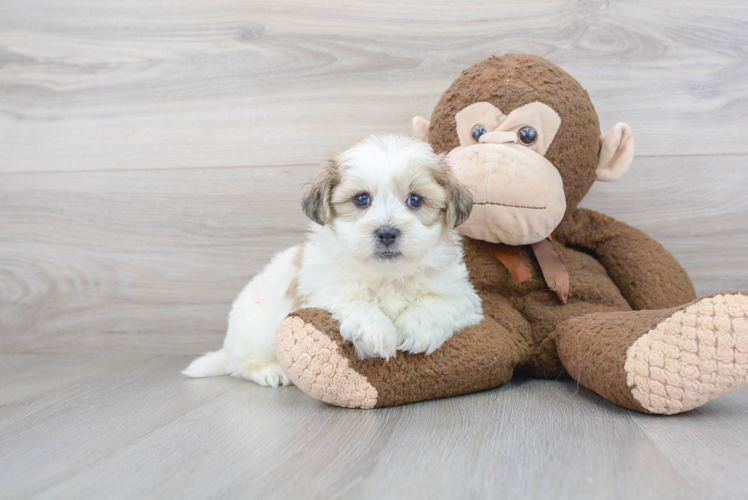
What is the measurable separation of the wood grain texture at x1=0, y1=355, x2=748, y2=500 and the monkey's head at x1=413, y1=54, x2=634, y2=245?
1.60ft

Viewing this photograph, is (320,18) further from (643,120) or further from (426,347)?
(426,347)

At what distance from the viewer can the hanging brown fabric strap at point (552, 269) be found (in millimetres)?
1642

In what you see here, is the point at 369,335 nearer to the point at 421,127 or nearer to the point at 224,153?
the point at 421,127

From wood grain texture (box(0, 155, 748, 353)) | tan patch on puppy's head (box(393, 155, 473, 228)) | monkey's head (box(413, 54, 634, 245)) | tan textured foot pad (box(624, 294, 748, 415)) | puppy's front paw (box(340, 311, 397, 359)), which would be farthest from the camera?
wood grain texture (box(0, 155, 748, 353))

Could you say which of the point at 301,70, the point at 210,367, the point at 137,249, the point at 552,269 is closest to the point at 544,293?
the point at 552,269

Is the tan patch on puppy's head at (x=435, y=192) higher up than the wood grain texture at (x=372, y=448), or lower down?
higher up

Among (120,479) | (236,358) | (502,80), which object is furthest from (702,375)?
(236,358)

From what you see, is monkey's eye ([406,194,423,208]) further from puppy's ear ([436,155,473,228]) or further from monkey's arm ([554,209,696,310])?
monkey's arm ([554,209,696,310])

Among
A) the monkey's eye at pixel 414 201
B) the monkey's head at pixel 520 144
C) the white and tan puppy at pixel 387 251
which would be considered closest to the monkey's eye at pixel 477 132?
the monkey's head at pixel 520 144

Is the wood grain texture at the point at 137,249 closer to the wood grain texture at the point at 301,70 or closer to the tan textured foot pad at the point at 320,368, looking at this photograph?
the wood grain texture at the point at 301,70

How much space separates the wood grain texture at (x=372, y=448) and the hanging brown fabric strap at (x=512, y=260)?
1.04 ft

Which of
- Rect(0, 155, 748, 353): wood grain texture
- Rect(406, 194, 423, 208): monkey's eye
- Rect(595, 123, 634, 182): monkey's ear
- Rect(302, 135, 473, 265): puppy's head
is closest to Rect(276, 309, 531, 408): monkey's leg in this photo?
Rect(302, 135, 473, 265): puppy's head

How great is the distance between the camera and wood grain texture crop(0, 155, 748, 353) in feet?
7.30

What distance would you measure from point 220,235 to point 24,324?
37.9 inches
